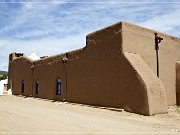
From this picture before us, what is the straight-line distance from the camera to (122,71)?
1551cm

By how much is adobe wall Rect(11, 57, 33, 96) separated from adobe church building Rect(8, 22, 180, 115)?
4716 millimetres

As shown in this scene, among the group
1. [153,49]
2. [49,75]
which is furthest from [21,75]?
[153,49]

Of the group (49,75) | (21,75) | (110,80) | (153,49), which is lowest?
(110,80)

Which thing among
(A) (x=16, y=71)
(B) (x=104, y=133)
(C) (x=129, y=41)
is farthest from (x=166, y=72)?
(A) (x=16, y=71)

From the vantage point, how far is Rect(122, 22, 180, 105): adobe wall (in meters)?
16.2

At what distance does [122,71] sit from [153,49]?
3.82 meters

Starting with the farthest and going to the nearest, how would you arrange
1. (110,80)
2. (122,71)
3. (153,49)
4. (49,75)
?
(49,75), (153,49), (110,80), (122,71)

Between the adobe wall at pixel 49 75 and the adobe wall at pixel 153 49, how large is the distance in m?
7.90

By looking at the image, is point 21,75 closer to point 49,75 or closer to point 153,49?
point 49,75

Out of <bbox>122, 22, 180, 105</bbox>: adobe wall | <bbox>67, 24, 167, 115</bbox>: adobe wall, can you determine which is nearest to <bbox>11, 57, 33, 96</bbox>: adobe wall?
<bbox>67, 24, 167, 115</bbox>: adobe wall

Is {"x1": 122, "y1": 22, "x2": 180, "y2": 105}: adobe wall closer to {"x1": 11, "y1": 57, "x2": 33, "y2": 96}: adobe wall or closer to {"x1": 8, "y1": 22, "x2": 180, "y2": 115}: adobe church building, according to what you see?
{"x1": 8, "y1": 22, "x2": 180, "y2": 115}: adobe church building

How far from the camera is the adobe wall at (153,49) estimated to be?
640 inches

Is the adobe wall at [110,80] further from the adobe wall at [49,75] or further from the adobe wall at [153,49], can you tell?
the adobe wall at [49,75]

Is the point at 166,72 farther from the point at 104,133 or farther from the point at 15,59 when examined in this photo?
the point at 15,59
